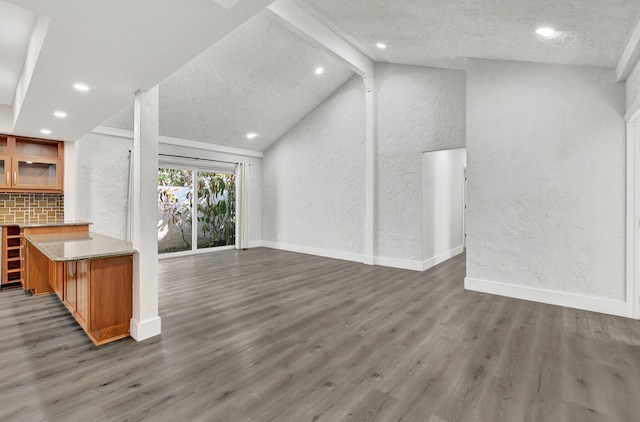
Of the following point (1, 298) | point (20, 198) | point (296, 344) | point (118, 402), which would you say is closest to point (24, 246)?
point (1, 298)

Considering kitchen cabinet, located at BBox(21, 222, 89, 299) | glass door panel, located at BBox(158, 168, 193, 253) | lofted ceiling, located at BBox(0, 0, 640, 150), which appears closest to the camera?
lofted ceiling, located at BBox(0, 0, 640, 150)

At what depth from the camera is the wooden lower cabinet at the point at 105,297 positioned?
8.42ft

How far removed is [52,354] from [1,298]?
7.52 ft

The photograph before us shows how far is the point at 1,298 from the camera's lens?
3.76 m

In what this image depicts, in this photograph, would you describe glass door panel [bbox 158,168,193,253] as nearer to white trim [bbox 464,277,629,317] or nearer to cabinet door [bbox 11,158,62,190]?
cabinet door [bbox 11,158,62,190]

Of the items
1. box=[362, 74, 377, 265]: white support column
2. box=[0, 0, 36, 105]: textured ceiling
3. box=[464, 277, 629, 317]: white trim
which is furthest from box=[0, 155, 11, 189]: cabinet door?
box=[464, 277, 629, 317]: white trim

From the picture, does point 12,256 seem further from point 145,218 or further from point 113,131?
point 145,218

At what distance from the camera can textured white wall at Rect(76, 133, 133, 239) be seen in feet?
17.1

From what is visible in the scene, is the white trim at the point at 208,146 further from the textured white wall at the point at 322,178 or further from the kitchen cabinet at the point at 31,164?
the kitchen cabinet at the point at 31,164

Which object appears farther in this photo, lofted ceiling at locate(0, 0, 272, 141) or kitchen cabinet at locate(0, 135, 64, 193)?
kitchen cabinet at locate(0, 135, 64, 193)

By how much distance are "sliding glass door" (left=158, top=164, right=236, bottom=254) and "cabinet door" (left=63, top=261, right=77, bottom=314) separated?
329cm

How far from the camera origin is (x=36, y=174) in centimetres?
469

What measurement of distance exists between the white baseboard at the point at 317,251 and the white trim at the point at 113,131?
3893mm

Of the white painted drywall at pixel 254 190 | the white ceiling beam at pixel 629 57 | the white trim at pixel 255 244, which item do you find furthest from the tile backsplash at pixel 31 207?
the white ceiling beam at pixel 629 57
